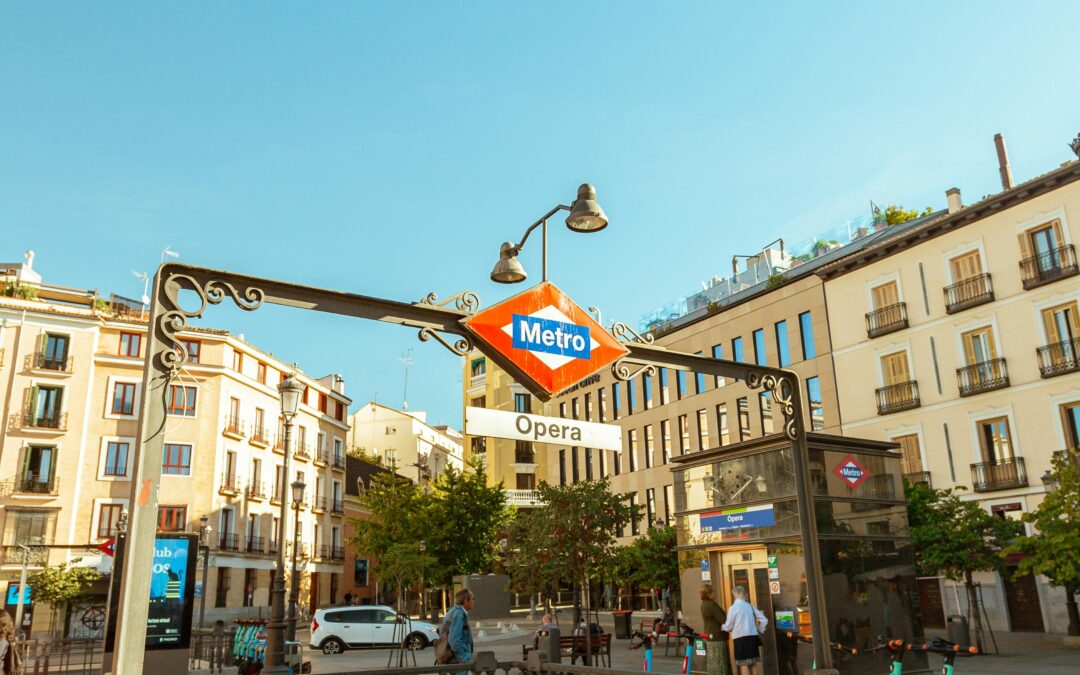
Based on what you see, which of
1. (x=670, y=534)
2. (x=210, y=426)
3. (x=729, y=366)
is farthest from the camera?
(x=210, y=426)

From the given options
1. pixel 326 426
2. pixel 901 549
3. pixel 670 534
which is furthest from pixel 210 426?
pixel 901 549

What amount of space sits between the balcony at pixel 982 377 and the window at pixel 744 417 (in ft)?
38.1

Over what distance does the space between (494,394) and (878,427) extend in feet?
108

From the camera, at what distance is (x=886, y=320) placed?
34625 mm

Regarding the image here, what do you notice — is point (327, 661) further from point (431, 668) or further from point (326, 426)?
point (326, 426)

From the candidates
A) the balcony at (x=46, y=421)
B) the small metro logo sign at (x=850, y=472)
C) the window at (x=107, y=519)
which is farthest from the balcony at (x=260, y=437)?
the small metro logo sign at (x=850, y=472)

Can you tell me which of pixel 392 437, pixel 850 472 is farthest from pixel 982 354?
pixel 392 437

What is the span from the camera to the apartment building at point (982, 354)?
28.5 meters

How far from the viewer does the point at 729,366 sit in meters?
10.2

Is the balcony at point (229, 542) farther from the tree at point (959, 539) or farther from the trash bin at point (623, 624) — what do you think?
the tree at point (959, 539)

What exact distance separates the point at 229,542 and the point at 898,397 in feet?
112

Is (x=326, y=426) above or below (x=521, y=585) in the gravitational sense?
above

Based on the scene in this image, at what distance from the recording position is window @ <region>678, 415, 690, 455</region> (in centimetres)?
4534

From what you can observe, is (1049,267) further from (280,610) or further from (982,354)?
(280,610)
